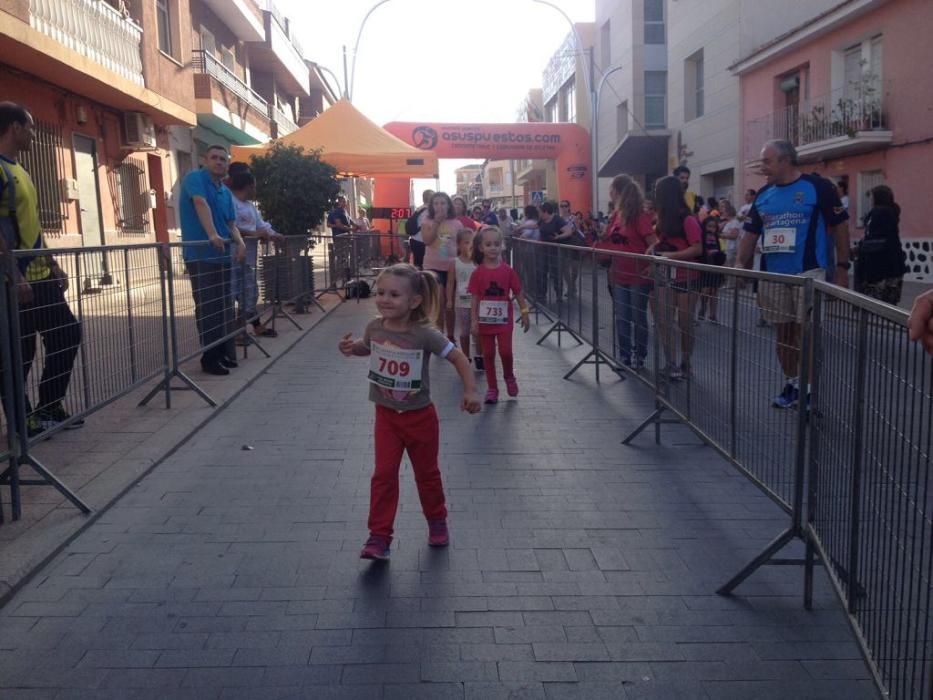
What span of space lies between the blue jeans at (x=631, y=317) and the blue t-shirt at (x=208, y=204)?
11.5 feet

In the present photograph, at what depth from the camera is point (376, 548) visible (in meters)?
4.22

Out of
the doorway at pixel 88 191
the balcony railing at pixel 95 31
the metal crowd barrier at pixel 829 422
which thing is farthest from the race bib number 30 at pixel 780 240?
the doorway at pixel 88 191

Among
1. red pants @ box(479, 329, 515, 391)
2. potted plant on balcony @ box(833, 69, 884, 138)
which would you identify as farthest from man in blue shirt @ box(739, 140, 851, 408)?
potted plant on balcony @ box(833, 69, 884, 138)

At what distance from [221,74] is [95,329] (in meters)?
19.6

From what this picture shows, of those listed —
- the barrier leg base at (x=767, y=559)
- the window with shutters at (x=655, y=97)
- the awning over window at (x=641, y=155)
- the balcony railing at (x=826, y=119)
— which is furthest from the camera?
the window with shutters at (x=655, y=97)

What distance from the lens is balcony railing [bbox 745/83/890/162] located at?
1820 centimetres

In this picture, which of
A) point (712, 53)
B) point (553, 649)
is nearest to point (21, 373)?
point (553, 649)

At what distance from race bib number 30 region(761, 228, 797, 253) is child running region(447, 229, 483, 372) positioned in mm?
2845

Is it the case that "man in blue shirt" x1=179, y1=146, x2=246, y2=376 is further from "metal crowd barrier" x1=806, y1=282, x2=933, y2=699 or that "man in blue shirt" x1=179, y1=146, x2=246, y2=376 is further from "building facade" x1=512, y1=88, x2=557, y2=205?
"building facade" x1=512, y1=88, x2=557, y2=205

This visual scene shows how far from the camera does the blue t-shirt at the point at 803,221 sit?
272 inches

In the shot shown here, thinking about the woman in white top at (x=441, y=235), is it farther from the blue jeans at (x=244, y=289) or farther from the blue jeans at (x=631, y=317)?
the blue jeans at (x=631, y=317)

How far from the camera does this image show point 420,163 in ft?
54.1

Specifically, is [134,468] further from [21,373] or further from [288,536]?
[288,536]

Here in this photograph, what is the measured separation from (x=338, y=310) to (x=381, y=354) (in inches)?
454
